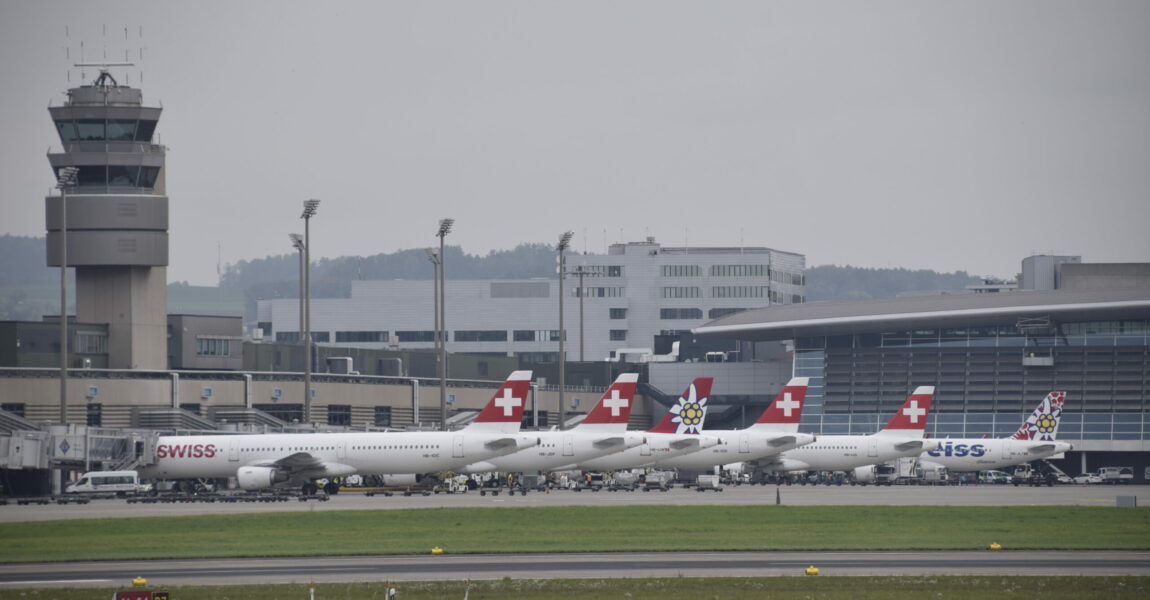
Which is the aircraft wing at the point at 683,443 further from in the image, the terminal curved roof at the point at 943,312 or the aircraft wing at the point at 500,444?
the terminal curved roof at the point at 943,312

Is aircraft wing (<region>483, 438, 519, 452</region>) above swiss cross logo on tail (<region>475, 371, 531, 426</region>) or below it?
below

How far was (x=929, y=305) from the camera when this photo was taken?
15275 centimetres

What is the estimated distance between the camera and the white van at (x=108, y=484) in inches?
3666

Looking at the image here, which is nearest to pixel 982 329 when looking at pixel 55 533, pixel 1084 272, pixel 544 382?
pixel 1084 272

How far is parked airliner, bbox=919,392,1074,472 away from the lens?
11956cm

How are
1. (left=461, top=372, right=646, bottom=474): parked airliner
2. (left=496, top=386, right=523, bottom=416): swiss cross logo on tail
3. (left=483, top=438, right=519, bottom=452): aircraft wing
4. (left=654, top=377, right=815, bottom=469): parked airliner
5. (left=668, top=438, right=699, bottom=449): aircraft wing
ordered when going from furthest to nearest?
1. (left=654, top=377, right=815, bottom=469): parked airliner
2. (left=668, top=438, right=699, bottom=449): aircraft wing
3. (left=461, top=372, right=646, bottom=474): parked airliner
4. (left=496, top=386, right=523, bottom=416): swiss cross logo on tail
5. (left=483, top=438, right=519, bottom=452): aircraft wing

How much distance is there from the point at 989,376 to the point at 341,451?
78.9 metres

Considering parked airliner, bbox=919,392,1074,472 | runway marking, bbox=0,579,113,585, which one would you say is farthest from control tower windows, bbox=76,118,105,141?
runway marking, bbox=0,579,113,585

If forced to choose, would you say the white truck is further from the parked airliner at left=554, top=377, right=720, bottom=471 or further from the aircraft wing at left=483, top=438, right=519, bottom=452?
the aircraft wing at left=483, top=438, right=519, bottom=452

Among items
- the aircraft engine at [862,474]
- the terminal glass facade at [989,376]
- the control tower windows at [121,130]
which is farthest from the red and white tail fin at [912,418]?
the control tower windows at [121,130]

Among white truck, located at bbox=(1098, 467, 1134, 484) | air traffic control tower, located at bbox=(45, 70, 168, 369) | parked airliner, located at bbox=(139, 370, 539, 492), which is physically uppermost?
air traffic control tower, located at bbox=(45, 70, 168, 369)

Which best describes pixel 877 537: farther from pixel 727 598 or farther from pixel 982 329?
pixel 982 329

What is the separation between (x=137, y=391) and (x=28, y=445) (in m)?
26.2

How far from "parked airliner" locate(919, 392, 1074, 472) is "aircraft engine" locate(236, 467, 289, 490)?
5501cm
